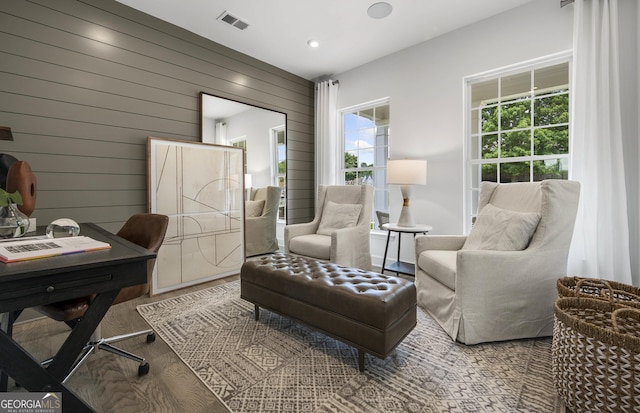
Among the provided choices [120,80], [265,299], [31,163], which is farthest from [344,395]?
[120,80]

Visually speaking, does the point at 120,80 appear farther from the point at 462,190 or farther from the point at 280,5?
the point at 462,190

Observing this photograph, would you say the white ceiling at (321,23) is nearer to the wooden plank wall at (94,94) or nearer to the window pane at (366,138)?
the wooden plank wall at (94,94)

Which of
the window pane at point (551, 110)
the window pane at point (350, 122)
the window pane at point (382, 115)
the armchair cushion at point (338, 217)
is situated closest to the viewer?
the window pane at point (551, 110)

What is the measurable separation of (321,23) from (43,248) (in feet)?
10.3

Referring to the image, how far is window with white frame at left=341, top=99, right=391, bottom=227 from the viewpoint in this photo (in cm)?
409

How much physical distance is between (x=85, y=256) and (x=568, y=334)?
211 cm

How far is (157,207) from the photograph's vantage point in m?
2.90

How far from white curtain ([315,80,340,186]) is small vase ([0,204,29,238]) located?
3.45 metres

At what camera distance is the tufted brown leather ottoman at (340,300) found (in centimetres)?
158

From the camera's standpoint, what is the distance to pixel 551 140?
9.22ft

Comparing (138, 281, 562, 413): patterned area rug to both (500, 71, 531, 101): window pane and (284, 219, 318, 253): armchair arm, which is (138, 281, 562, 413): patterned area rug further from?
(500, 71, 531, 101): window pane

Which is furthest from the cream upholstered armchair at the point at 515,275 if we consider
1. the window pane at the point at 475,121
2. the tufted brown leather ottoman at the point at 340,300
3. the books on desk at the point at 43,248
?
the books on desk at the point at 43,248

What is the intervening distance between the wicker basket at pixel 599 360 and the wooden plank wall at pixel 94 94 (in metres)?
3.41

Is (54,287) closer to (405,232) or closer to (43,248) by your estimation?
(43,248)
